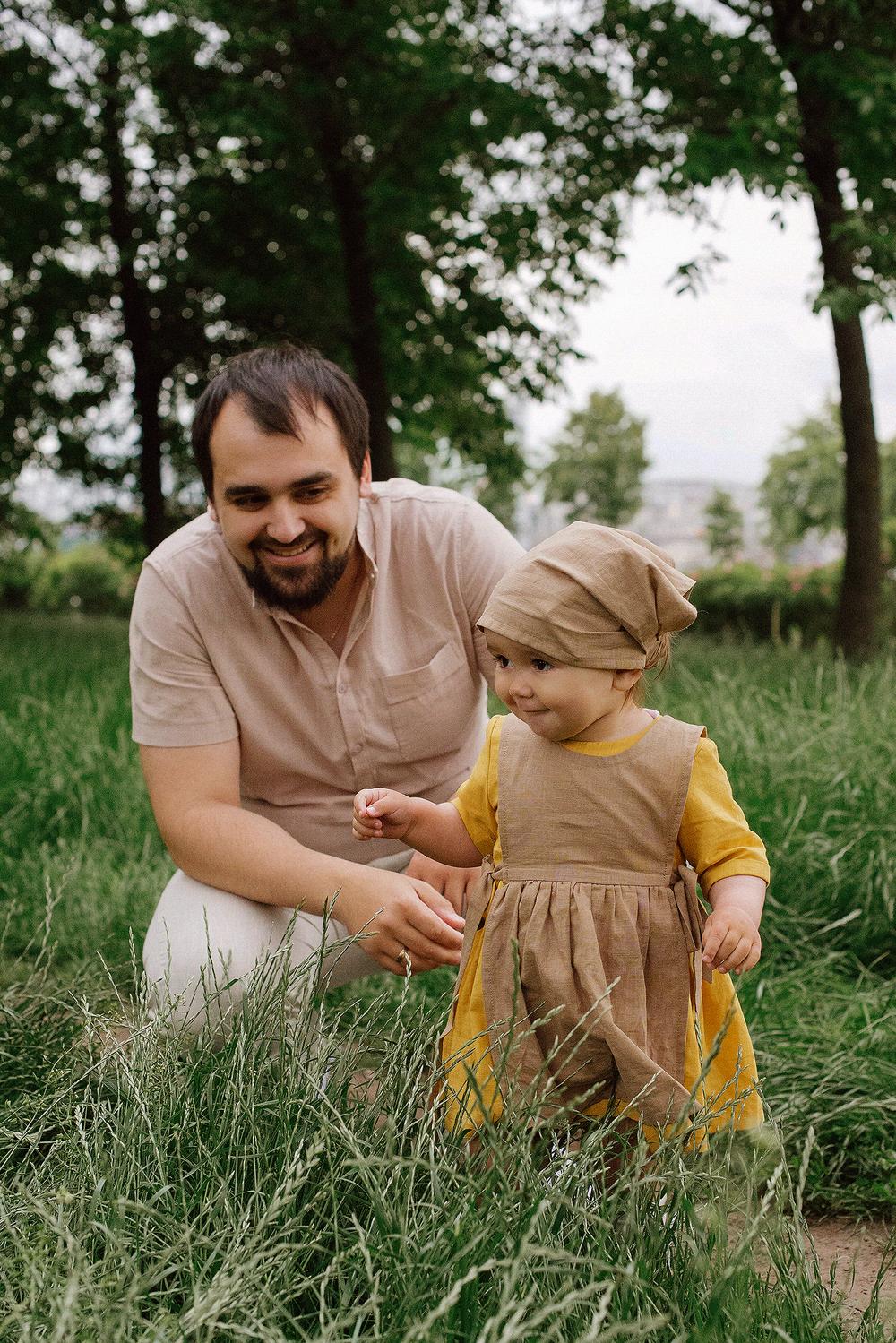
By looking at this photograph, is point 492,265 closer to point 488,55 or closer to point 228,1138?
point 488,55

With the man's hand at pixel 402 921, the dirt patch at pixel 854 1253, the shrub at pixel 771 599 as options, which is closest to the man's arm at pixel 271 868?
the man's hand at pixel 402 921

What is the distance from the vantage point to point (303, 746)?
2.87m

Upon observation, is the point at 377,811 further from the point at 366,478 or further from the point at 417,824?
the point at 366,478

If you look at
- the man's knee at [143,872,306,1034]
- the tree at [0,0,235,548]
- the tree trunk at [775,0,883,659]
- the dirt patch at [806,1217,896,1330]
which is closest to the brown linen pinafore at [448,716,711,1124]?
the dirt patch at [806,1217,896,1330]

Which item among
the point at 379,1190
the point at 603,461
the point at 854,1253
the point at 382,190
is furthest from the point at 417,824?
the point at 603,461

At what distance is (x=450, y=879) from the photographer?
2592 mm

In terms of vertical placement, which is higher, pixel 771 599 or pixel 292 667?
pixel 292 667

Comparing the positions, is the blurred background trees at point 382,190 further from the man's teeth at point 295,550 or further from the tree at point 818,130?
the man's teeth at point 295,550

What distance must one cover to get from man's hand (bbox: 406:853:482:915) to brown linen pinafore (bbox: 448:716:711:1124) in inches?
19.6

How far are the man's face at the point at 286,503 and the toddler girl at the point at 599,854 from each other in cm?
69

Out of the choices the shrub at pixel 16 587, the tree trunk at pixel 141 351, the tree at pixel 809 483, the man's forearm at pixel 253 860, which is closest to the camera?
the man's forearm at pixel 253 860

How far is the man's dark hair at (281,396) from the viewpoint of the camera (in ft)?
8.40

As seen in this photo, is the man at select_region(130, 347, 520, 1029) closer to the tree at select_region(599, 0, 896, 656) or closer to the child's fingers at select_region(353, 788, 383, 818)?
the child's fingers at select_region(353, 788, 383, 818)

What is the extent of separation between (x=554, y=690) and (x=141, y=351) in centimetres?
1187
